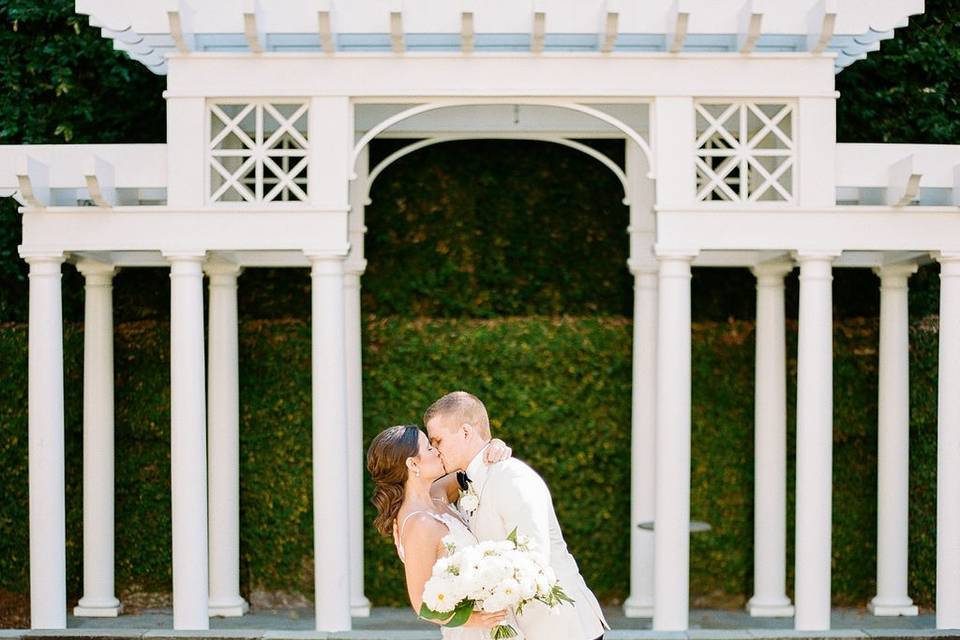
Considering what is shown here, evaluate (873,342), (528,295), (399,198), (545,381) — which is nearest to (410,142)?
(399,198)

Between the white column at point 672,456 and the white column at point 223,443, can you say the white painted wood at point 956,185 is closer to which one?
the white column at point 672,456

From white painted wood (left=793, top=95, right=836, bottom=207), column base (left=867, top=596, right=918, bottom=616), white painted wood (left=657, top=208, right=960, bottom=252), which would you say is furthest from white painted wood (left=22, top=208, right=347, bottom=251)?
column base (left=867, top=596, right=918, bottom=616)

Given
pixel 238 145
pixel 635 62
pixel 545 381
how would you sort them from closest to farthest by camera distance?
pixel 635 62 → pixel 238 145 → pixel 545 381

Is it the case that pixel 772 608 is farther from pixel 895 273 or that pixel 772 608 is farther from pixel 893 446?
pixel 895 273

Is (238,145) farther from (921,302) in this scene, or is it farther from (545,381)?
(921,302)

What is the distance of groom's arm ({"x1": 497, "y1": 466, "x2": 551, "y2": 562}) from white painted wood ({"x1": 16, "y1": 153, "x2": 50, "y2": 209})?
715 cm

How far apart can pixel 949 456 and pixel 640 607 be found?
4.01m

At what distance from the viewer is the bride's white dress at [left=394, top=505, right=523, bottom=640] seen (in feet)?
21.4

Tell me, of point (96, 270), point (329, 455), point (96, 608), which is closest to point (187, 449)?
point (329, 455)

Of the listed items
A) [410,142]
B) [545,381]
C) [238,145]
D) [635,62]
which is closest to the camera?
[635,62]

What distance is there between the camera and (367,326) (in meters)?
15.7

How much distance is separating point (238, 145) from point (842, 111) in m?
7.12

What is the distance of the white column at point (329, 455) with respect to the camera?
478 inches

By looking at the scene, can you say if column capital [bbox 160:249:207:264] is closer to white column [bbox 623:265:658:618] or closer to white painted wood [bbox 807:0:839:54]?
white column [bbox 623:265:658:618]
